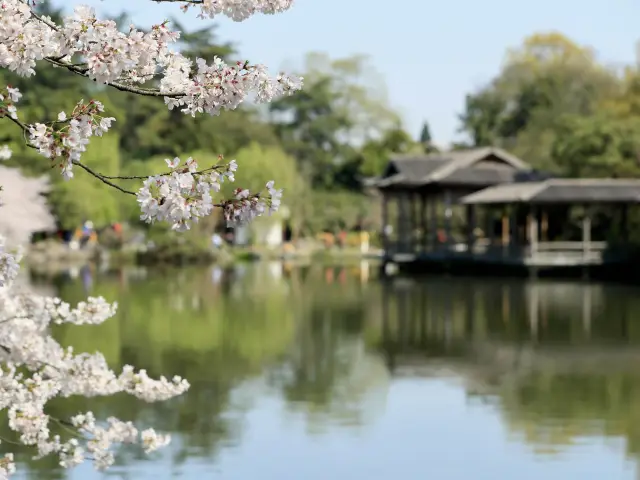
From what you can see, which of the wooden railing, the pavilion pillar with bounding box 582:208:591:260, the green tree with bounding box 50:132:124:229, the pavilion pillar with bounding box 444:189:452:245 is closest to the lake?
the wooden railing

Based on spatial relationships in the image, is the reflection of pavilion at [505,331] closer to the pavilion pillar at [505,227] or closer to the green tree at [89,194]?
the pavilion pillar at [505,227]

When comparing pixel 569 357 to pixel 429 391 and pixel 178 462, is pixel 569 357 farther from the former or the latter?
pixel 178 462

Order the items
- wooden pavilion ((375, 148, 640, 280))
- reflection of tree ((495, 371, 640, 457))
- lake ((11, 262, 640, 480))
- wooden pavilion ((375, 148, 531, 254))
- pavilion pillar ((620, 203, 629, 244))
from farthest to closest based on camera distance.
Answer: wooden pavilion ((375, 148, 531, 254)), pavilion pillar ((620, 203, 629, 244)), wooden pavilion ((375, 148, 640, 280)), reflection of tree ((495, 371, 640, 457)), lake ((11, 262, 640, 480))

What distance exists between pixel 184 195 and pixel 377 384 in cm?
1278

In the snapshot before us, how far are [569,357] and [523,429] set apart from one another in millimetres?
6473

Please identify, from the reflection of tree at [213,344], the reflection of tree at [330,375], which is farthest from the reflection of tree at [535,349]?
the reflection of tree at [213,344]

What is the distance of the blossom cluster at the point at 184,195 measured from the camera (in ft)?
15.1

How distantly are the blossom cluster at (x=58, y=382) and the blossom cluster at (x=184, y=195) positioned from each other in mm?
2004

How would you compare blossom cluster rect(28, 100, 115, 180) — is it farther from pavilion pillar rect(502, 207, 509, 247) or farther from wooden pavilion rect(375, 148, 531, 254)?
pavilion pillar rect(502, 207, 509, 247)

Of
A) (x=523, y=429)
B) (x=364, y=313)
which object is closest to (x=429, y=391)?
(x=523, y=429)

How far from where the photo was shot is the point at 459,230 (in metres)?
57.9

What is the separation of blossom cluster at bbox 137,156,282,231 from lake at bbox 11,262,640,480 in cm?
656

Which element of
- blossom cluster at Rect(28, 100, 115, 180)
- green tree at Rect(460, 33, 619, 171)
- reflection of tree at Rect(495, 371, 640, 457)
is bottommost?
reflection of tree at Rect(495, 371, 640, 457)

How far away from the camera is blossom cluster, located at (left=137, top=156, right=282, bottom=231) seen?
4.62 metres
